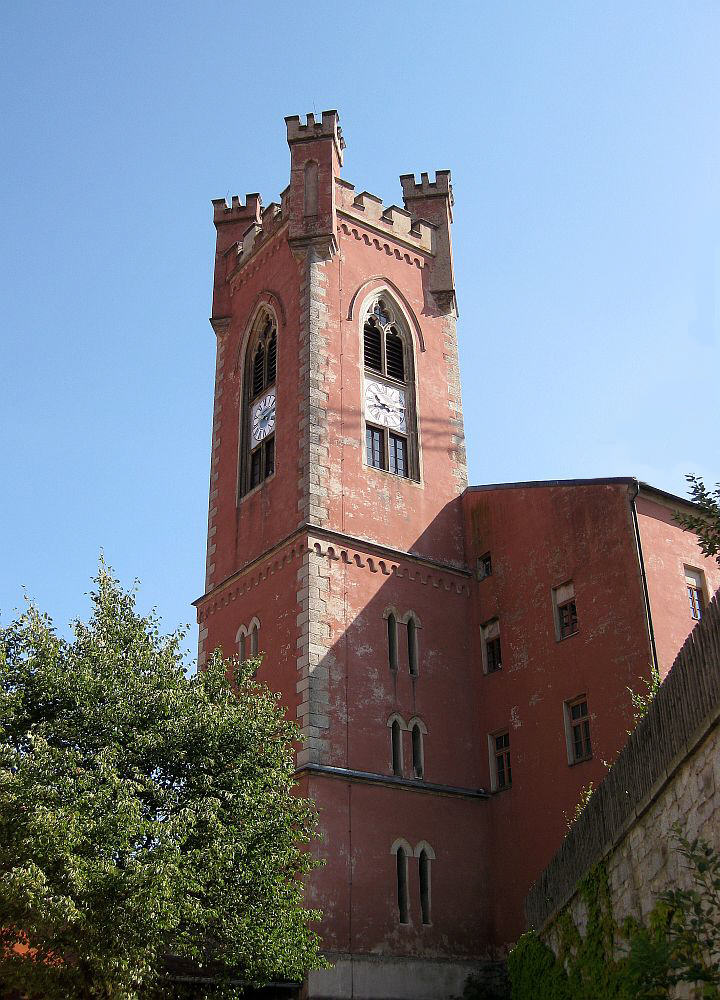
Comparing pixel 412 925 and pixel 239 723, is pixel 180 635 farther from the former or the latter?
pixel 412 925

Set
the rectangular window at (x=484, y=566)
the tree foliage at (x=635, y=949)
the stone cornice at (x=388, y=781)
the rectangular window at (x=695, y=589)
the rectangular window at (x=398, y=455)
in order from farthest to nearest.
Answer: the rectangular window at (x=398, y=455), the rectangular window at (x=484, y=566), the rectangular window at (x=695, y=589), the stone cornice at (x=388, y=781), the tree foliage at (x=635, y=949)

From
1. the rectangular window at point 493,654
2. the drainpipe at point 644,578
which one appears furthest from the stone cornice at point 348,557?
the drainpipe at point 644,578

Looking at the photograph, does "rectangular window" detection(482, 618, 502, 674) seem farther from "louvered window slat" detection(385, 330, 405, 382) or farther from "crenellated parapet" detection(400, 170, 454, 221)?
"crenellated parapet" detection(400, 170, 454, 221)

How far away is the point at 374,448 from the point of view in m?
29.2

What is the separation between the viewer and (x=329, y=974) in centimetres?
2120

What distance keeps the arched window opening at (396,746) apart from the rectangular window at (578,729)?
147 inches

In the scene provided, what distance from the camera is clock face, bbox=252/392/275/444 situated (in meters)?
30.1

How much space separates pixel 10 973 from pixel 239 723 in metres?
5.31

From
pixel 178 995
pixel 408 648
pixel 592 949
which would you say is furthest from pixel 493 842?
pixel 592 949

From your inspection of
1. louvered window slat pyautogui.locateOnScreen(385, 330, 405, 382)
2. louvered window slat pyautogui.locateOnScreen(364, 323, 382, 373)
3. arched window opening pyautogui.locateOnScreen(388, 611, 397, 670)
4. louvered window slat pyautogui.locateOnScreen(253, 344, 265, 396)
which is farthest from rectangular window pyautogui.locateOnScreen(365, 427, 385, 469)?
arched window opening pyautogui.locateOnScreen(388, 611, 397, 670)

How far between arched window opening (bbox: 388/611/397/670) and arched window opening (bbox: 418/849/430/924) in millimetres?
4307

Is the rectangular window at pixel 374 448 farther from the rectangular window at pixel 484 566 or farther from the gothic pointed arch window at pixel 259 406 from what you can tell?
the rectangular window at pixel 484 566

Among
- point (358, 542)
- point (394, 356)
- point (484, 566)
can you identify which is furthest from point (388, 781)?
point (394, 356)

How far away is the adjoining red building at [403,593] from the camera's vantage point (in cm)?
2323
